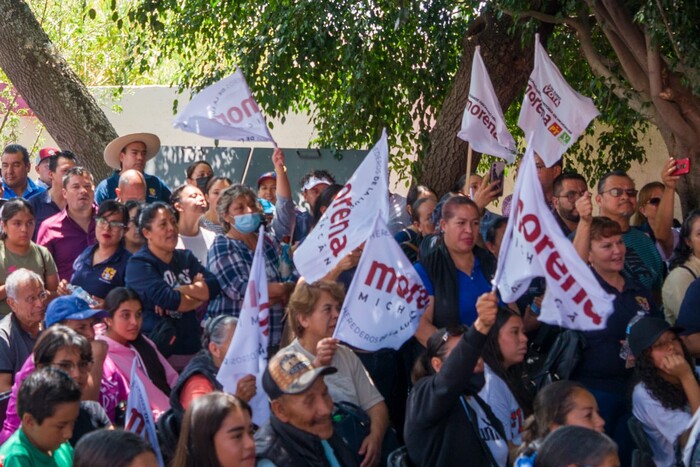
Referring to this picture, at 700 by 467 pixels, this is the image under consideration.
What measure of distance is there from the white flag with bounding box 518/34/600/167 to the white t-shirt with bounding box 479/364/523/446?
2.99 metres

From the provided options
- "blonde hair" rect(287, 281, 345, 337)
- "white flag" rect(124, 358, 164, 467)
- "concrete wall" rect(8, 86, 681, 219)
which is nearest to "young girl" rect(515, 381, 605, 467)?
"blonde hair" rect(287, 281, 345, 337)

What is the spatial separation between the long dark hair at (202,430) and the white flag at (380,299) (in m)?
1.19

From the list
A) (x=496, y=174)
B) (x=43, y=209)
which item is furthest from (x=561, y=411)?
(x=43, y=209)

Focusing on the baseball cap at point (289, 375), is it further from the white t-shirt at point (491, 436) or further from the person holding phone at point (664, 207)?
the person holding phone at point (664, 207)

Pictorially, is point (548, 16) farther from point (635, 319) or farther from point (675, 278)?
point (635, 319)

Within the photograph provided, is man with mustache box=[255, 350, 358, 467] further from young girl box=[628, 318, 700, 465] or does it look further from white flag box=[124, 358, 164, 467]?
young girl box=[628, 318, 700, 465]

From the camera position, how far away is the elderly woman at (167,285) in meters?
6.89

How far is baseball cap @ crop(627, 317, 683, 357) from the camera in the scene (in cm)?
602

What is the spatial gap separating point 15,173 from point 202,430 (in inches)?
233

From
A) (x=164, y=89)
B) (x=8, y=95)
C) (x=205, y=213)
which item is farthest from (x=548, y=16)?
(x=8, y=95)

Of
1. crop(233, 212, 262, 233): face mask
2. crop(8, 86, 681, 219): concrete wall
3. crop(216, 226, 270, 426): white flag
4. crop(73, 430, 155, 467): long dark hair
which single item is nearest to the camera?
crop(73, 430, 155, 467): long dark hair

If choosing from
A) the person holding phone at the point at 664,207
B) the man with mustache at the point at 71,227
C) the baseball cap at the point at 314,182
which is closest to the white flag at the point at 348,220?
the person holding phone at the point at 664,207

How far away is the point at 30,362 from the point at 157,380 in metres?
0.91

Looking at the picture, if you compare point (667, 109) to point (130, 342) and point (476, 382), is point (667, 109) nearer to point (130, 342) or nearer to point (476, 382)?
point (476, 382)
